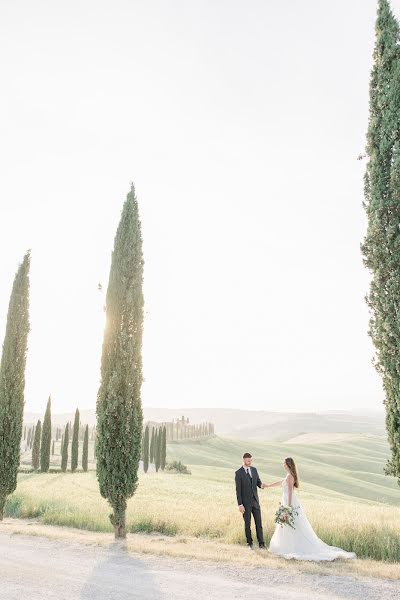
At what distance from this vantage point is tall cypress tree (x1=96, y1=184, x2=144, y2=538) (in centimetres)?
1362

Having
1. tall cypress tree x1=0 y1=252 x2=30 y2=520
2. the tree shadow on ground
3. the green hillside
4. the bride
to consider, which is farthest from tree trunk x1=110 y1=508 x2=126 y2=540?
the green hillside

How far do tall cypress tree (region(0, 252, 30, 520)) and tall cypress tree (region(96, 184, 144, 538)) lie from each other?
574cm

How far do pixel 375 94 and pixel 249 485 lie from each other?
949cm

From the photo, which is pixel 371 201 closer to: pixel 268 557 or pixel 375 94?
pixel 375 94

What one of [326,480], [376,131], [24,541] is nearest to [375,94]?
[376,131]

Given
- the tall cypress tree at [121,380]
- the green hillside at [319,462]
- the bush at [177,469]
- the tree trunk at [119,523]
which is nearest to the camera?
the tree trunk at [119,523]

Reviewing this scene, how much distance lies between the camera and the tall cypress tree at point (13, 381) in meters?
17.7

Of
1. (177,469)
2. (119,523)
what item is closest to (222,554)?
(119,523)

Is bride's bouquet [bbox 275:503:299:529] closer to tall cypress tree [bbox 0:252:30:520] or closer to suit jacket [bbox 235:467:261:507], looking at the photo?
suit jacket [bbox 235:467:261:507]

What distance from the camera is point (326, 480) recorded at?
5950cm

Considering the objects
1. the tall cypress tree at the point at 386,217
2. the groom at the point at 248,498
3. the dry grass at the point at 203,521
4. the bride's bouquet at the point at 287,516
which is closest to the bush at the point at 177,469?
the dry grass at the point at 203,521

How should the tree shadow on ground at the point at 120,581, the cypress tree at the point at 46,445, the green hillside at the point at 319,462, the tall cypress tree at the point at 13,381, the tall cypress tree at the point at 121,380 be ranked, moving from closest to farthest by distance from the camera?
1. the tree shadow on ground at the point at 120,581
2. the tall cypress tree at the point at 121,380
3. the tall cypress tree at the point at 13,381
4. the cypress tree at the point at 46,445
5. the green hillside at the point at 319,462

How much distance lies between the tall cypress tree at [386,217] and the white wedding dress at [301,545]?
2.39 metres

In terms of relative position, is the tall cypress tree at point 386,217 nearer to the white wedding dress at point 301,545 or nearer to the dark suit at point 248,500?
the white wedding dress at point 301,545
